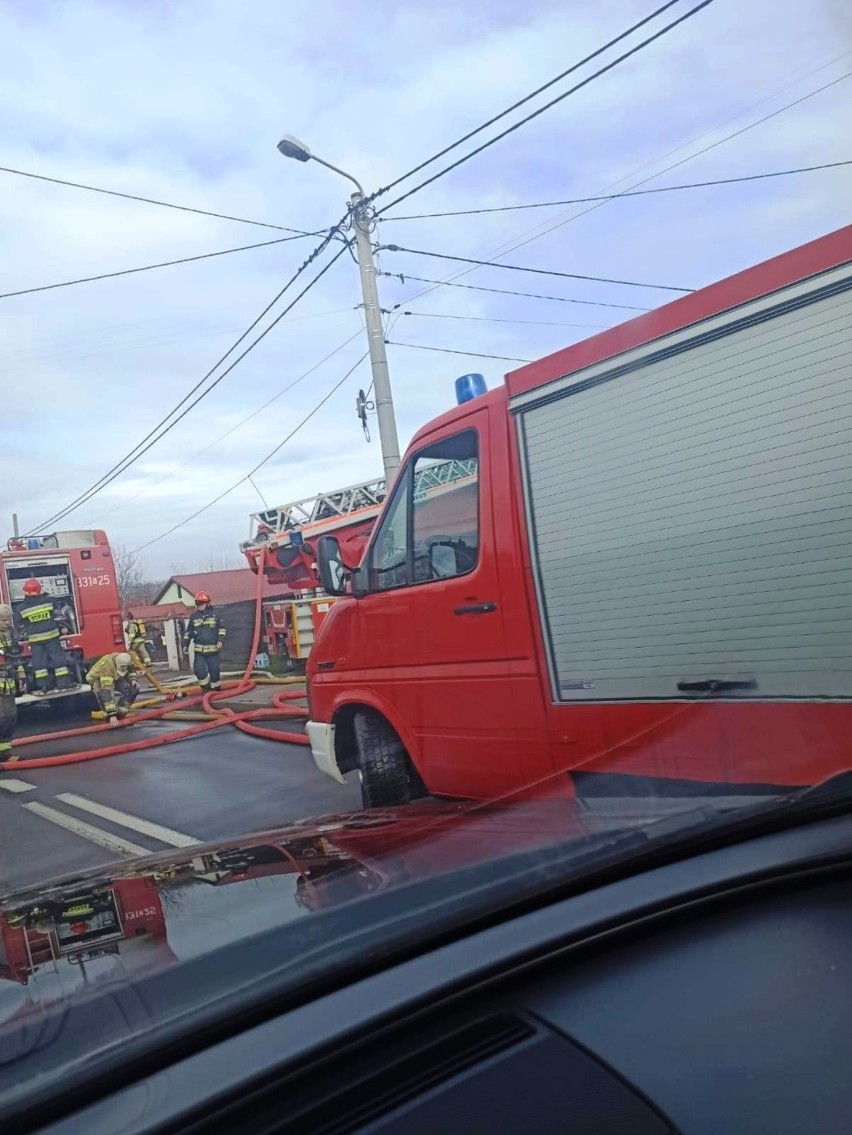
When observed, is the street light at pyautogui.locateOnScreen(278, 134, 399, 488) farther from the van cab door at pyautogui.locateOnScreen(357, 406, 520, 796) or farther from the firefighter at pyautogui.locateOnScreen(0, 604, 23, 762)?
the van cab door at pyautogui.locateOnScreen(357, 406, 520, 796)

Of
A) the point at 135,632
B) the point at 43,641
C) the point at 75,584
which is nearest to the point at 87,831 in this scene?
the point at 43,641

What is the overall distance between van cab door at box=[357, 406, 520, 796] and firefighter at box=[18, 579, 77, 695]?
901 centimetres

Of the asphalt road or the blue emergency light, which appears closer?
the blue emergency light

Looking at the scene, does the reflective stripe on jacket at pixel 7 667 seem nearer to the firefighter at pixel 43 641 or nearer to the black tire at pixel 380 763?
the firefighter at pixel 43 641

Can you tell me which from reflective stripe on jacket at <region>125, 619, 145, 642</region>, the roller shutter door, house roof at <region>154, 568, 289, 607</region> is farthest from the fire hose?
house roof at <region>154, 568, 289, 607</region>

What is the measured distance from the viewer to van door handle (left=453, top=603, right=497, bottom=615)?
4199 mm

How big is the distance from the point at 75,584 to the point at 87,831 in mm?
10097

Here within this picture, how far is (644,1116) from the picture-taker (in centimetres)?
145

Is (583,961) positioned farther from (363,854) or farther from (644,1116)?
(363,854)

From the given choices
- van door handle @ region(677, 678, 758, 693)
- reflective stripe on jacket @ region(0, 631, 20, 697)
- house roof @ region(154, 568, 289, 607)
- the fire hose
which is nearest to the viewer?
van door handle @ region(677, 678, 758, 693)

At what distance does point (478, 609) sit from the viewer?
4.25 meters

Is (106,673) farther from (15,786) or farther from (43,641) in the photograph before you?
(15,786)

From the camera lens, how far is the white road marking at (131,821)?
5898 millimetres

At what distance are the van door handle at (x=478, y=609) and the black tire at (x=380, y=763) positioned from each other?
1001 millimetres
